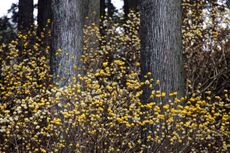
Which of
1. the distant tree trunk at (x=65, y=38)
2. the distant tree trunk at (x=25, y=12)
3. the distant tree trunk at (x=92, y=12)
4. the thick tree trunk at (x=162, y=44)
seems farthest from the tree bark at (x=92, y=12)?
the thick tree trunk at (x=162, y=44)

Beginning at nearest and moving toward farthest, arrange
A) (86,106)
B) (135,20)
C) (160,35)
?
(86,106), (160,35), (135,20)

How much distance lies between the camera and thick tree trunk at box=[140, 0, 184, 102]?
450 centimetres

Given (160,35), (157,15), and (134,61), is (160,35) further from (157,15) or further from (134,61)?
(134,61)

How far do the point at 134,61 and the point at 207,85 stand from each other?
4.50 feet

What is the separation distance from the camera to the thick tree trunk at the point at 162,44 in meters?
4.50

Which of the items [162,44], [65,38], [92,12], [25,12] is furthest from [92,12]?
[162,44]

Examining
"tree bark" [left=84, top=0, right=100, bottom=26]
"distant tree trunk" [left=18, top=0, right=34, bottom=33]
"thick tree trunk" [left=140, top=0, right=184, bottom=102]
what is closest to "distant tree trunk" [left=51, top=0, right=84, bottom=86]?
"thick tree trunk" [left=140, top=0, right=184, bottom=102]

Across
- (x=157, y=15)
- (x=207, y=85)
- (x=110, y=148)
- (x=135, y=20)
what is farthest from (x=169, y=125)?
(x=135, y=20)

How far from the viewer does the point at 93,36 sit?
24.7 feet

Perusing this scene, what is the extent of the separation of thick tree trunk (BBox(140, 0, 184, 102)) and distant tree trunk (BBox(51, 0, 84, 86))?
1258 millimetres

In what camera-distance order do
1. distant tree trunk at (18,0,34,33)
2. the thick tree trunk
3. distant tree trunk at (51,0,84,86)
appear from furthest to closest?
distant tree trunk at (18,0,34,33), distant tree trunk at (51,0,84,86), the thick tree trunk

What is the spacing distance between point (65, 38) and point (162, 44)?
1576 mm

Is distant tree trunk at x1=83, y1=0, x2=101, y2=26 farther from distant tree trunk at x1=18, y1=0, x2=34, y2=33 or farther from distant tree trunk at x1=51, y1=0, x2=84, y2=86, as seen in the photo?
distant tree trunk at x1=18, y1=0, x2=34, y2=33

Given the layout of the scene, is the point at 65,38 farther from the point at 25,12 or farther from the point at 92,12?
the point at 25,12
